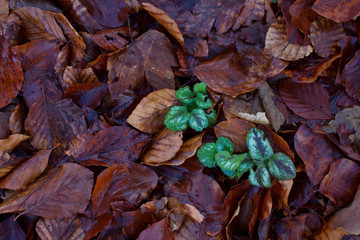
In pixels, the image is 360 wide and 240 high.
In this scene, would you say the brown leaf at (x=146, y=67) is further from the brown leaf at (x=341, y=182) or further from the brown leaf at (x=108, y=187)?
the brown leaf at (x=341, y=182)

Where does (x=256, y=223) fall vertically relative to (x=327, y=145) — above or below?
below

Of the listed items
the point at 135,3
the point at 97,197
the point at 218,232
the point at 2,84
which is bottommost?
the point at 218,232

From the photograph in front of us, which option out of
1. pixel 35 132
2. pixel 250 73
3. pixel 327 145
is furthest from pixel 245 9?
pixel 35 132

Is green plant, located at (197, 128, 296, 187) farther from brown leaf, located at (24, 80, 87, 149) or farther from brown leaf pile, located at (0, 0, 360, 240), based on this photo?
brown leaf, located at (24, 80, 87, 149)

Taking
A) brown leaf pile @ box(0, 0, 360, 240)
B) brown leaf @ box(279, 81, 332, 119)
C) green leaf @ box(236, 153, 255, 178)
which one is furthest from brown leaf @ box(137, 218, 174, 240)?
brown leaf @ box(279, 81, 332, 119)

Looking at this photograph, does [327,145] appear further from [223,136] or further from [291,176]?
[223,136]

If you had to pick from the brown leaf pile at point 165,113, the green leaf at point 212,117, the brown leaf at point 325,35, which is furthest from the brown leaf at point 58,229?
the brown leaf at point 325,35
